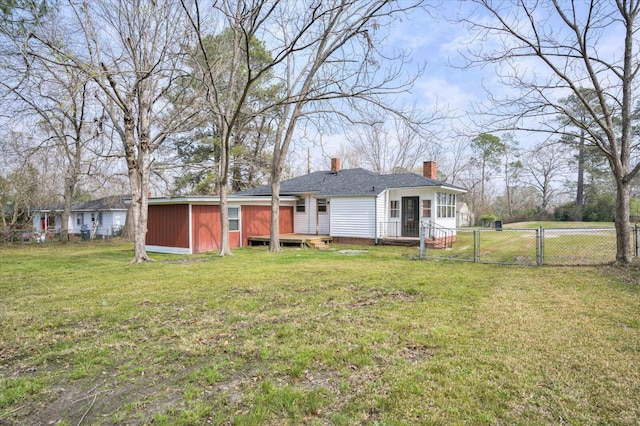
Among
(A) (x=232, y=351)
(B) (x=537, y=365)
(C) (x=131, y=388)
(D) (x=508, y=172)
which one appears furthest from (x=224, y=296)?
(D) (x=508, y=172)

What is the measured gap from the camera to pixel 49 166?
17.3 m

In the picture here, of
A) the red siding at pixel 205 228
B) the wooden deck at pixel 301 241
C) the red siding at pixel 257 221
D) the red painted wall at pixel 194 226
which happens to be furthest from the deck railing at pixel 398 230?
the red siding at pixel 205 228

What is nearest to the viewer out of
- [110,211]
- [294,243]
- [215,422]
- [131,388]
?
[215,422]

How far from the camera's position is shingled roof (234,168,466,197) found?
16.4 meters

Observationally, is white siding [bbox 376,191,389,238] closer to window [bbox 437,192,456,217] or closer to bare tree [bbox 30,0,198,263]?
window [bbox 437,192,456,217]

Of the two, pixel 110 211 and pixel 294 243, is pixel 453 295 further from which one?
pixel 110 211

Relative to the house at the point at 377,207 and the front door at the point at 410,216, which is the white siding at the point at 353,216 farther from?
the front door at the point at 410,216

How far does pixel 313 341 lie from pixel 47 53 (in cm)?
994

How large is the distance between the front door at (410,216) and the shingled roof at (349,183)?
0.94 metres

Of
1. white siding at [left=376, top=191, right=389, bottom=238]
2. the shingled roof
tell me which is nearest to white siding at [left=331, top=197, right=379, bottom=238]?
white siding at [left=376, top=191, right=389, bottom=238]

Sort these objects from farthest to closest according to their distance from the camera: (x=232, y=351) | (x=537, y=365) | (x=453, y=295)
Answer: (x=453, y=295) < (x=232, y=351) < (x=537, y=365)

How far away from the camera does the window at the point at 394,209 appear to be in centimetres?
1712

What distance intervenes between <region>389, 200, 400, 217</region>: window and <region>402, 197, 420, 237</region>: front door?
0.82 ft

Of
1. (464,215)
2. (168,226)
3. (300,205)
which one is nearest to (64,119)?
(168,226)
